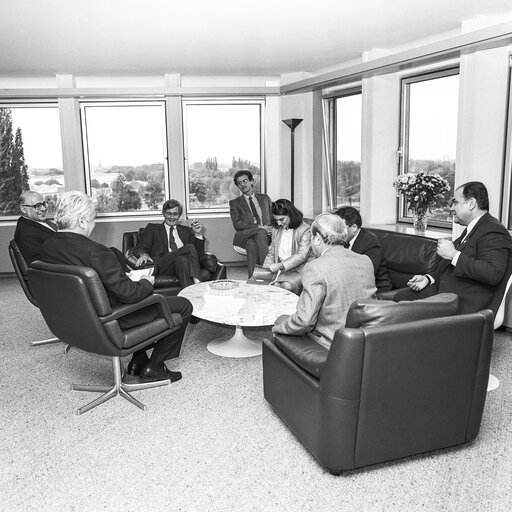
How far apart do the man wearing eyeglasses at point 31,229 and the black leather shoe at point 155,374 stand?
1.51 m

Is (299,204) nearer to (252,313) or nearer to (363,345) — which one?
(252,313)

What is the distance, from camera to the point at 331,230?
3119 millimetres

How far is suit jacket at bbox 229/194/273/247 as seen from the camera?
711 cm

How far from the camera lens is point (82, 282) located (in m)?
3.16

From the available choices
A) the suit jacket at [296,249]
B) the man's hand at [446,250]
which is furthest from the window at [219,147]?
the man's hand at [446,250]

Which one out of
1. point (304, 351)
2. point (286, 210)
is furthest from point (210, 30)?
point (304, 351)

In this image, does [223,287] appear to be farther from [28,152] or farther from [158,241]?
[28,152]

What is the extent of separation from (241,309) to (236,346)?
0.52 meters

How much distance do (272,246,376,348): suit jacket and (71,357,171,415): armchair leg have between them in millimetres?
1278

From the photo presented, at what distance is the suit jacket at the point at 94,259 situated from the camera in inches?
129

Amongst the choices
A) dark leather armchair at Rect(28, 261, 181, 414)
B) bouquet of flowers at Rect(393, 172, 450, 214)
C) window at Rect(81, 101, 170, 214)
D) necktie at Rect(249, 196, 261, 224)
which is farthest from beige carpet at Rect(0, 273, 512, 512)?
window at Rect(81, 101, 170, 214)

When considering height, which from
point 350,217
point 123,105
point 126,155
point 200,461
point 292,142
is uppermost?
point 123,105

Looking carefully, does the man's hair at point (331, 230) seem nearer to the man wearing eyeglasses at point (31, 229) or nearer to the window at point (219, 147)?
the man wearing eyeglasses at point (31, 229)

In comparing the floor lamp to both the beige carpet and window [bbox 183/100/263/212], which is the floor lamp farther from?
the beige carpet
